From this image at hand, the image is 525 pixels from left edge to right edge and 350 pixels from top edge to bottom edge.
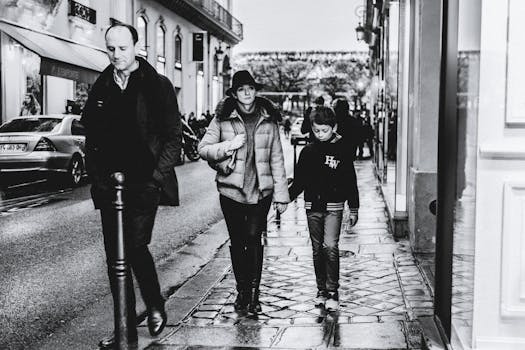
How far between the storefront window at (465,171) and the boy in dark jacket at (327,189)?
1773 millimetres

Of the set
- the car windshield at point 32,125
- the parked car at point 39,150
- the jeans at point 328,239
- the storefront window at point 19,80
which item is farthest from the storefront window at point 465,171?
the storefront window at point 19,80

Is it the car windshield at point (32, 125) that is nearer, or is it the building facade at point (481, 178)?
the building facade at point (481, 178)

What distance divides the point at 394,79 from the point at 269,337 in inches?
291

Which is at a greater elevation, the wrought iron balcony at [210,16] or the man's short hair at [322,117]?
the wrought iron balcony at [210,16]

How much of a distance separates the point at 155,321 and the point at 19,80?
18.4m

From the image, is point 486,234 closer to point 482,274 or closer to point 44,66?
point 482,274

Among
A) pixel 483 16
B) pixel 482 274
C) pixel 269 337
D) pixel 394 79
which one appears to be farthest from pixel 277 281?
pixel 394 79

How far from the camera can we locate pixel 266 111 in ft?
19.6

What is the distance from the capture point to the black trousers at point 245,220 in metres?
5.94

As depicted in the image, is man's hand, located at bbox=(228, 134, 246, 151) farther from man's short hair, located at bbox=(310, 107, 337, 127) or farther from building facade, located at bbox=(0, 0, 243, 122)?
building facade, located at bbox=(0, 0, 243, 122)

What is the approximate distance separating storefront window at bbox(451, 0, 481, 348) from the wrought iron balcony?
3218cm

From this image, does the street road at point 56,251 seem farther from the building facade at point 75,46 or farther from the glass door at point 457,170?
the building facade at point 75,46

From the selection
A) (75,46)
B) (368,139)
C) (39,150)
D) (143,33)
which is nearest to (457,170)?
(39,150)

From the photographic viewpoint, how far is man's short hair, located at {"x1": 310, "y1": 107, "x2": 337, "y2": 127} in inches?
235
